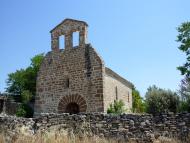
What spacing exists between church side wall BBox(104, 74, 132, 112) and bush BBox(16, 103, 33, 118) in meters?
6.56

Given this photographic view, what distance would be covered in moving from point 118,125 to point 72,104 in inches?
370

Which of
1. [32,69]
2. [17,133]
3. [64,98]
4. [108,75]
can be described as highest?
[32,69]

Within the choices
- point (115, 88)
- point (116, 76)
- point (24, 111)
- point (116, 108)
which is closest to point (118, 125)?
point (116, 108)

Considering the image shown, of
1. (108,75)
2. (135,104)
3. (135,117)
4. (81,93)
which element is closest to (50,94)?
(81,93)

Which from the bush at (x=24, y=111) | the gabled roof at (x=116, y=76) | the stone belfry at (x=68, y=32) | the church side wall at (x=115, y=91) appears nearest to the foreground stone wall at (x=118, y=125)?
the church side wall at (x=115, y=91)

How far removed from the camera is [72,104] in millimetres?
21438

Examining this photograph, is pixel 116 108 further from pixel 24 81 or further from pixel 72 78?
pixel 24 81

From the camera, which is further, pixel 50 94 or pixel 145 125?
pixel 50 94

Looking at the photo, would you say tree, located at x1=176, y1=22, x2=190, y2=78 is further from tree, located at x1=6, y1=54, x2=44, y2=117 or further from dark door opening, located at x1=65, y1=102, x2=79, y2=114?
tree, located at x1=6, y1=54, x2=44, y2=117

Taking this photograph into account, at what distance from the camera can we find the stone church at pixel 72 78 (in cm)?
2009

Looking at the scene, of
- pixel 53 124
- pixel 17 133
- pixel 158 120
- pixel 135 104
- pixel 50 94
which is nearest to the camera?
pixel 17 133

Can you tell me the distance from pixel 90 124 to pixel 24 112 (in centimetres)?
1297

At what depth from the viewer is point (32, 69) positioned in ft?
121

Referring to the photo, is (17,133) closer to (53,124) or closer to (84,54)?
(53,124)
